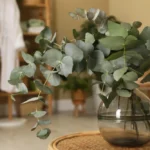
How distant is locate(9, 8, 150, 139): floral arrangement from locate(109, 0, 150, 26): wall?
129 inches

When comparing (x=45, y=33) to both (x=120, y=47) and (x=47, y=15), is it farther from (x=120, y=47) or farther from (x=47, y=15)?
(x=47, y=15)

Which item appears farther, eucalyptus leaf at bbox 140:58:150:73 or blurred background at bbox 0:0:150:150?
blurred background at bbox 0:0:150:150

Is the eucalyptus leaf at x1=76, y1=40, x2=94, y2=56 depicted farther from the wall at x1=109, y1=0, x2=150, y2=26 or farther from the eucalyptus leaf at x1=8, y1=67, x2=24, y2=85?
the wall at x1=109, y1=0, x2=150, y2=26

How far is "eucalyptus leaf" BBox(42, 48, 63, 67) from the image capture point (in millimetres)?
800

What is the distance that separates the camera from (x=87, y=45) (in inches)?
32.4

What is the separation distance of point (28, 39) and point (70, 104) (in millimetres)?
1027

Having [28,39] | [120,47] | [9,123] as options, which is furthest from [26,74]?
[28,39]

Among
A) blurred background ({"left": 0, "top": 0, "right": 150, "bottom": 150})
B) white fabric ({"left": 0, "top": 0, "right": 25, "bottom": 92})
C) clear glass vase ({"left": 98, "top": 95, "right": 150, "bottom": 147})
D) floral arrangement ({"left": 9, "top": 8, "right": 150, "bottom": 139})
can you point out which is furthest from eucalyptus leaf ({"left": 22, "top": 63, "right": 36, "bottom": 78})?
white fabric ({"left": 0, "top": 0, "right": 25, "bottom": 92})

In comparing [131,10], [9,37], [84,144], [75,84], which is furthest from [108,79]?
[131,10]

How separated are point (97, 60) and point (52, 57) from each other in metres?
0.11

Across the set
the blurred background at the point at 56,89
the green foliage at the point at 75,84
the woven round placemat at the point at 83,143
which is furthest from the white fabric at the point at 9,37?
the woven round placemat at the point at 83,143

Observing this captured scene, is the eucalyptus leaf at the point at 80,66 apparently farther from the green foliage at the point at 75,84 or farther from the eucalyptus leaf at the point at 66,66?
the green foliage at the point at 75,84

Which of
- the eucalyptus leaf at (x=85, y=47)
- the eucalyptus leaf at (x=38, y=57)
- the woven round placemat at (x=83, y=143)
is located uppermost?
the eucalyptus leaf at (x=85, y=47)

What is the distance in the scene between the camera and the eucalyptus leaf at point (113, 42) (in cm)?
82
